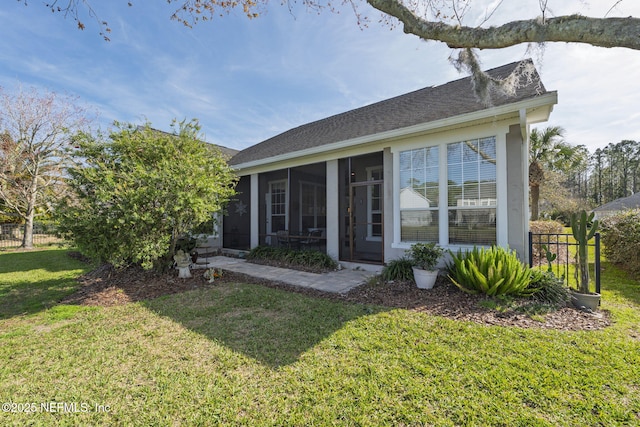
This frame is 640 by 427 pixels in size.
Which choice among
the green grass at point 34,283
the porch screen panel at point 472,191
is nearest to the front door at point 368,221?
the porch screen panel at point 472,191

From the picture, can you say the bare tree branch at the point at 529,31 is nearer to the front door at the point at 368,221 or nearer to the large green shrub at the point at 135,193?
the large green shrub at the point at 135,193

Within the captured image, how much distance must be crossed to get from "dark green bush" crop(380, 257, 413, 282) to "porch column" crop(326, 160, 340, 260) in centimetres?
198

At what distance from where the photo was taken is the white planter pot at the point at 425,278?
515 cm

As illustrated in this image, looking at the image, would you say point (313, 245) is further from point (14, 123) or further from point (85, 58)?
point (14, 123)

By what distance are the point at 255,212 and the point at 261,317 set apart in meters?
Result: 6.31

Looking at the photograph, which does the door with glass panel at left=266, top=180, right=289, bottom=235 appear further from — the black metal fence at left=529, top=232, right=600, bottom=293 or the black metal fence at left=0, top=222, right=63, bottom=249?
the black metal fence at left=0, top=222, right=63, bottom=249

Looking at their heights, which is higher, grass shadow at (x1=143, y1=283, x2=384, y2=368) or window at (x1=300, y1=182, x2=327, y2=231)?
window at (x1=300, y1=182, x2=327, y2=231)

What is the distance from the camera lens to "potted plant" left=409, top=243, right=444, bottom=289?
203 inches

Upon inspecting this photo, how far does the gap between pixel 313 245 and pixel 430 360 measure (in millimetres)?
6421

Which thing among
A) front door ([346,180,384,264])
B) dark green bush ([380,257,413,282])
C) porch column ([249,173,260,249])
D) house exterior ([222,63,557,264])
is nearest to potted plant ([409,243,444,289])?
dark green bush ([380,257,413,282])

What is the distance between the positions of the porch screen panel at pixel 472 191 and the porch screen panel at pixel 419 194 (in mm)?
322

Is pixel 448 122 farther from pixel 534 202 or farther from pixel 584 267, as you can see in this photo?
pixel 534 202

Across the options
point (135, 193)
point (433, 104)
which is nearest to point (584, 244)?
point (433, 104)

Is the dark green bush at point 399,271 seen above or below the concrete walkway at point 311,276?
above
